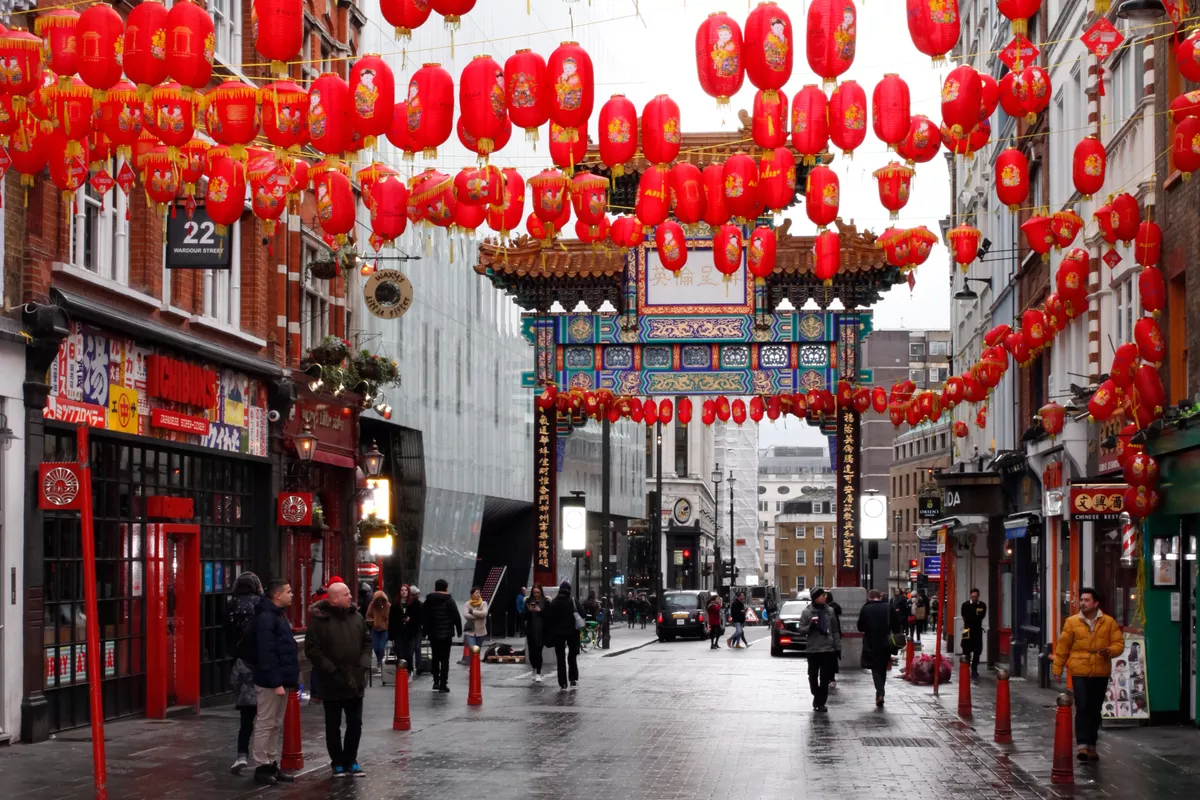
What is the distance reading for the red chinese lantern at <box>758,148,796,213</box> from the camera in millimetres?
19406

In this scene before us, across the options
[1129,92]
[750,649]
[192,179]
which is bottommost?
[750,649]

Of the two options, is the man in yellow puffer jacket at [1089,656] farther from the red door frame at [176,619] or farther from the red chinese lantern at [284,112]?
the red door frame at [176,619]

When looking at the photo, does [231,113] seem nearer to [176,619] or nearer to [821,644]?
[176,619]

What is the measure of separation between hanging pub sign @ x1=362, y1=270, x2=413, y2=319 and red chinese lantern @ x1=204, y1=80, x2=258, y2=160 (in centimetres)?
1538

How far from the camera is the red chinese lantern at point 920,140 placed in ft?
57.9

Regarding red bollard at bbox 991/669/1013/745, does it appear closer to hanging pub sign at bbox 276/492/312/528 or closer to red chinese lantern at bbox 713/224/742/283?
A: red chinese lantern at bbox 713/224/742/283

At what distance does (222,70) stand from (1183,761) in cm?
1628

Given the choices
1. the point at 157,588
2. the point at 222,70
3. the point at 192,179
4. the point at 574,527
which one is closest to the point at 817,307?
the point at 574,527

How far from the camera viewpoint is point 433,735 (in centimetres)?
2033

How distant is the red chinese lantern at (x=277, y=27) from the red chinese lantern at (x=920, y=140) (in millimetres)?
6605

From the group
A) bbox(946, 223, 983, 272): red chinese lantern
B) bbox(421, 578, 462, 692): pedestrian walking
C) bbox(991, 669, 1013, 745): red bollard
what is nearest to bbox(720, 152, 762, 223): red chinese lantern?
bbox(946, 223, 983, 272): red chinese lantern

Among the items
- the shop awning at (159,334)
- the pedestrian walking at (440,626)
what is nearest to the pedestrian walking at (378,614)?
the pedestrian walking at (440,626)

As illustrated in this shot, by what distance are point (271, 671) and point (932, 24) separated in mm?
8414

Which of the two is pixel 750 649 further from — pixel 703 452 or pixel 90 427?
pixel 703 452
